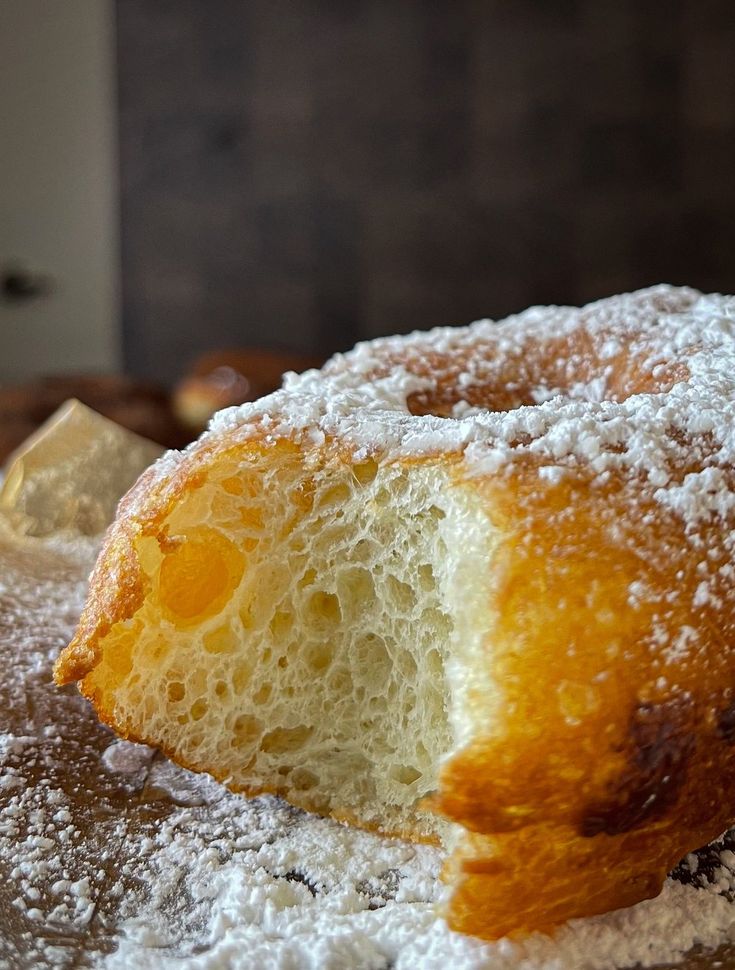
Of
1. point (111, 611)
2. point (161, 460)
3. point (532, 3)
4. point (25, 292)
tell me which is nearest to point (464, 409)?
point (161, 460)

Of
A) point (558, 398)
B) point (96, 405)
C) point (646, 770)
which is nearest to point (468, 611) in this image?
→ point (646, 770)

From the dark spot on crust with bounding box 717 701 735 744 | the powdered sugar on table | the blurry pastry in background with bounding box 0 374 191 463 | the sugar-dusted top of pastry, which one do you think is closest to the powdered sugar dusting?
the powdered sugar on table

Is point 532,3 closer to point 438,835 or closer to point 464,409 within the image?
point 464,409

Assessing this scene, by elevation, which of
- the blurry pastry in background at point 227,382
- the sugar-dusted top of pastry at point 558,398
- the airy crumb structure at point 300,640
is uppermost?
the sugar-dusted top of pastry at point 558,398

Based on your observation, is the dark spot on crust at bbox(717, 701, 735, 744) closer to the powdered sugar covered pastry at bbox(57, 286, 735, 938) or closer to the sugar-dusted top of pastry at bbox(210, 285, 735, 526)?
the powdered sugar covered pastry at bbox(57, 286, 735, 938)

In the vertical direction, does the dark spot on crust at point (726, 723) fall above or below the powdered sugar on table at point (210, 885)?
above

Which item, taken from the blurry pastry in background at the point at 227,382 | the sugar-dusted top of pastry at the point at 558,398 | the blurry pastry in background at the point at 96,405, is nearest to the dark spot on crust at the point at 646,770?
the sugar-dusted top of pastry at the point at 558,398

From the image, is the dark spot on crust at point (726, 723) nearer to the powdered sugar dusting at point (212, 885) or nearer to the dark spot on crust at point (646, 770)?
the dark spot on crust at point (646, 770)

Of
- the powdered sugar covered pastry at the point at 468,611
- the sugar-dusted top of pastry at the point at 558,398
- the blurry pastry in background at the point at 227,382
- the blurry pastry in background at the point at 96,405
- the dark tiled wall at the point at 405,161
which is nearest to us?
the powdered sugar covered pastry at the point at 468,611
